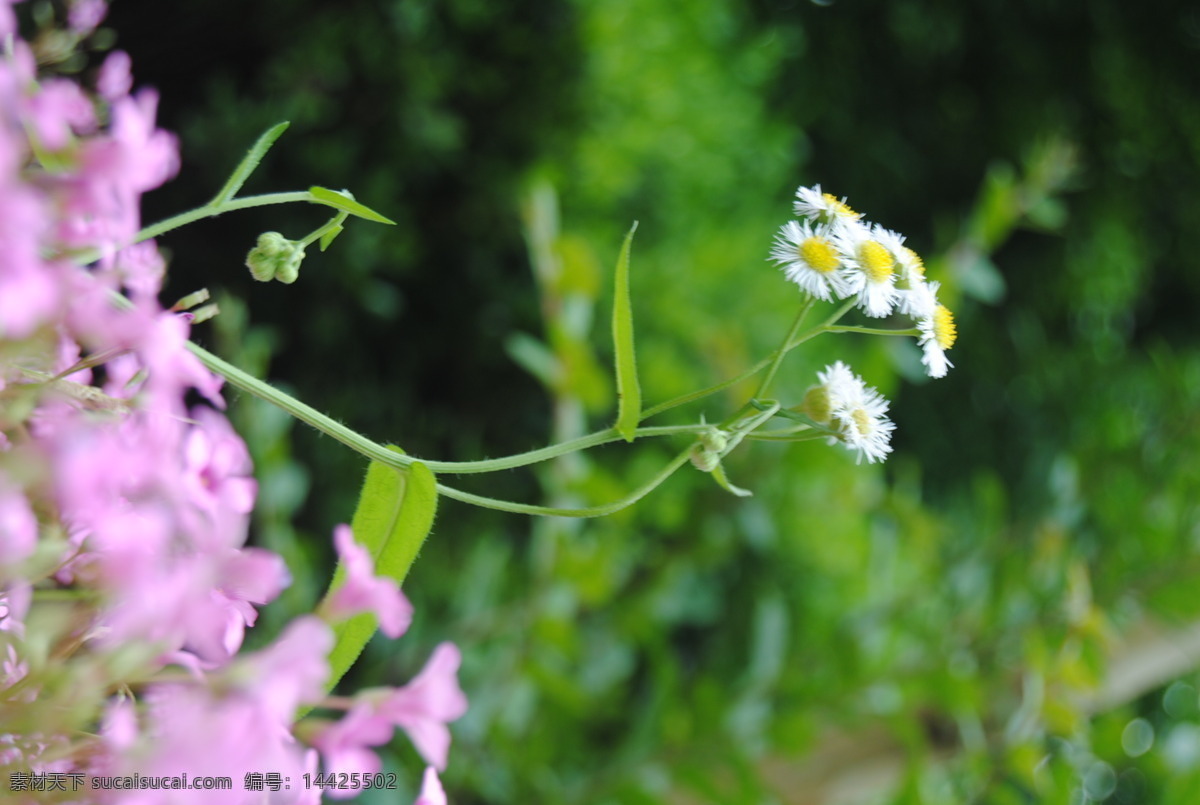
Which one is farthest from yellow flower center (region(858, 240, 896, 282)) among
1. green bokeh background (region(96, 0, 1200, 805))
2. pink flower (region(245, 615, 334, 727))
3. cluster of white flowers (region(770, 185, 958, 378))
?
green bokeh background (region(96, 0, 1200, 805))

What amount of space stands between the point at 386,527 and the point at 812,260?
0.08 m

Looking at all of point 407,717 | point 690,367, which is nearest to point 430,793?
point 407,717

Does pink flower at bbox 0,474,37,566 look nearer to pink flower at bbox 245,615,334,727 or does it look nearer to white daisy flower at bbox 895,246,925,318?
pink flower at bbox 245,615,334,727

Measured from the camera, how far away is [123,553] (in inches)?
3.3

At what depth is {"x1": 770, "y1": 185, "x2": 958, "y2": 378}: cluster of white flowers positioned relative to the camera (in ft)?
0.52

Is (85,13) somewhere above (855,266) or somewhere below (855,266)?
above

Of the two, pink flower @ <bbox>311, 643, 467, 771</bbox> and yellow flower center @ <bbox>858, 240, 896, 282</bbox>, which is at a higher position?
yellow flower center @ <bbox>858, 240, 896, 282</bbox>

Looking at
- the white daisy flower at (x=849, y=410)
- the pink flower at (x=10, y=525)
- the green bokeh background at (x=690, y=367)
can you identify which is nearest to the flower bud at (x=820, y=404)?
the white daisy flower at (x=849, y=410)

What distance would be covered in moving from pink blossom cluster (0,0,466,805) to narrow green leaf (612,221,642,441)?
0.16 ft

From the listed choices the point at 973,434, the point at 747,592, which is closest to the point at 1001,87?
the point at 973,434

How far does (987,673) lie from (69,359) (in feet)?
1.93

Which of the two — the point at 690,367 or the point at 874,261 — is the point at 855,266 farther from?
the point at 690,367

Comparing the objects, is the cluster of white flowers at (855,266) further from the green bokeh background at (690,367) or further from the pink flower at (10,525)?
the green bokeh background at (690,367)

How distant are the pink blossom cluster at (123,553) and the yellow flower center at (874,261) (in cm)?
8
